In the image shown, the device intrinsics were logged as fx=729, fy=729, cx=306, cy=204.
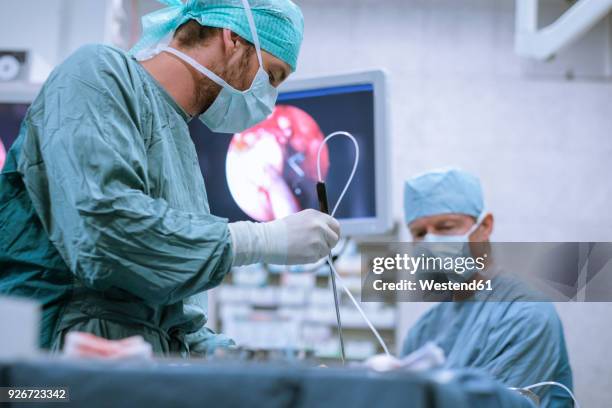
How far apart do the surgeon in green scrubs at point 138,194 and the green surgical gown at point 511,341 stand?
3.53 ft

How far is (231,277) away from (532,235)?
2.22 m

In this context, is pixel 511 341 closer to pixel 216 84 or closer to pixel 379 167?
pixel 379 167

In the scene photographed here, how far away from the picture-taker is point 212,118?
1721 mm

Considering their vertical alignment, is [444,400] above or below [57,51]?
below

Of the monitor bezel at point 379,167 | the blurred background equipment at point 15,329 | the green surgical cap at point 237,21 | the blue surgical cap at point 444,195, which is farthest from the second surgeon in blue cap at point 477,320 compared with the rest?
the blurred background equipment at point 15,329

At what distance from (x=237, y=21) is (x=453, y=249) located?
4.48 ft

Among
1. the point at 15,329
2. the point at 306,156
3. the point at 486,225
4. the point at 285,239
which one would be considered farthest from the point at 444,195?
the point at 15,329

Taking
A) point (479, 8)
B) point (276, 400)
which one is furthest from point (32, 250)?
point (479, 8)

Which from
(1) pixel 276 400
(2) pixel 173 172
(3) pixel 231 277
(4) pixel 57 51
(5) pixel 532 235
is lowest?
(3) pixel 231 277

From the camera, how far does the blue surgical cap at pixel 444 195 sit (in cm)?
273

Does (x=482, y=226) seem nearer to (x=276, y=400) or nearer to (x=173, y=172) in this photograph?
(x=173, y=172)

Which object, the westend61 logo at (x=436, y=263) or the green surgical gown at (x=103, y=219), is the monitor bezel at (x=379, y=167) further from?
the green surgical gown at (x=103, y=219)

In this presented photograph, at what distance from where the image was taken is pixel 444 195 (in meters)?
2.73

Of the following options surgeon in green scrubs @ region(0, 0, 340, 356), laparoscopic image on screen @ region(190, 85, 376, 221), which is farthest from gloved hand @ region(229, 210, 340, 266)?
laparoscopic image on screen @ region(190, 85, 376, 221)
